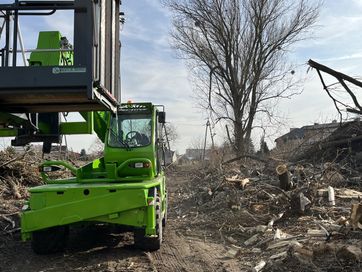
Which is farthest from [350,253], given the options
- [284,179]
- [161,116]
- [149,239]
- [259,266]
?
[284,179]

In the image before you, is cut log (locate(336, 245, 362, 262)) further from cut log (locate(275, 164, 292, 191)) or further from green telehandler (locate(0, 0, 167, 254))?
cut log (locate(275, 164, 292, 191))

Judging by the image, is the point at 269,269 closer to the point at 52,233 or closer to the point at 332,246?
the point at 332,246

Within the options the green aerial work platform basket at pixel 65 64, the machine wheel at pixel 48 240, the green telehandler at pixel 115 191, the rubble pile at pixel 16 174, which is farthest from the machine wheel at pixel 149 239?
the rubble pile at pixel 16 174

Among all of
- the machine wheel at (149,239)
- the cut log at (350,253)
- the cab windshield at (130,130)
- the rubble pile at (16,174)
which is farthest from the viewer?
the rubble pile at (16,174)

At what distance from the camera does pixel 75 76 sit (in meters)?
5.25

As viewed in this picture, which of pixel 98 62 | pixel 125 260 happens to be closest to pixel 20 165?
pixel 125 260

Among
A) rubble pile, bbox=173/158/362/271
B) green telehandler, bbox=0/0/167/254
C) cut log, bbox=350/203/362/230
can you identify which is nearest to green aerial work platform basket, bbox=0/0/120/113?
green telehandler, bbox=0/0/167/254

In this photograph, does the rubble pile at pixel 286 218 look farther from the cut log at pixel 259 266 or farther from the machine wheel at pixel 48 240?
the machine wheel at pixel 48 240

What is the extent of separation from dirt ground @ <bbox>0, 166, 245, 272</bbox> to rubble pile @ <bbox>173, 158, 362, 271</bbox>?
1.09 ft

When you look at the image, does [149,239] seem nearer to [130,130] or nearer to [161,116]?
[130,130]

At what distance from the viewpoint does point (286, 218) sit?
10.5 m

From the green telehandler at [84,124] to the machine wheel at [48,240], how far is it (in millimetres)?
17

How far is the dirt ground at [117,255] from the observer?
7586 millimetres

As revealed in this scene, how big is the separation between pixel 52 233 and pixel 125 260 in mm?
1402
